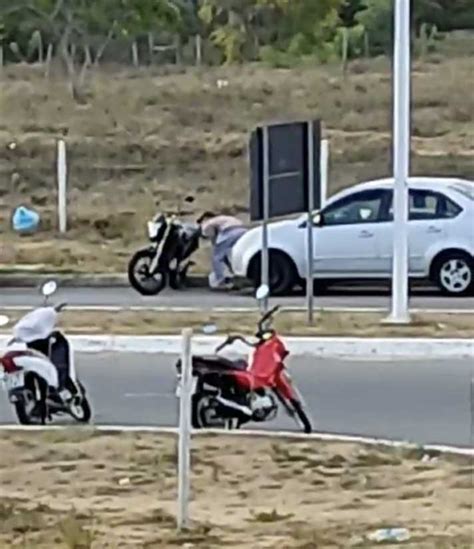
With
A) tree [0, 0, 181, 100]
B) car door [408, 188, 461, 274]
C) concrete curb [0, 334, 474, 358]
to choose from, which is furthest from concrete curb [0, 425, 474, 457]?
tree [0, 0, 181, 100]

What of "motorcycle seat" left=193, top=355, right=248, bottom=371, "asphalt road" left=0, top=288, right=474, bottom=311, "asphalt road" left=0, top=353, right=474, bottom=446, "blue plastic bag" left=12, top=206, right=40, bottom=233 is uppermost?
"blue plastic bag" left=12, top=206, right=40, bottom=233

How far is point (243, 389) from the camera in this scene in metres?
11.4

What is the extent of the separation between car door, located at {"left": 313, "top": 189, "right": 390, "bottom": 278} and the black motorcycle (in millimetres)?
1573

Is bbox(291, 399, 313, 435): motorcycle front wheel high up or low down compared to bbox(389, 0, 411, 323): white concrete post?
down

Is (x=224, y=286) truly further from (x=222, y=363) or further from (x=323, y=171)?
(x=222, y=363)

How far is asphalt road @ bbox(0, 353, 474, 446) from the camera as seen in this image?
12031 mm

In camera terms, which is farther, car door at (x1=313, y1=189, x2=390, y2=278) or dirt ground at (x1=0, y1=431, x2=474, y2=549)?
car door at (x1=313, y1=189, x2=390, y2=278)

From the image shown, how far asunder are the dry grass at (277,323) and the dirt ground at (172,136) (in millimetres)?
6922

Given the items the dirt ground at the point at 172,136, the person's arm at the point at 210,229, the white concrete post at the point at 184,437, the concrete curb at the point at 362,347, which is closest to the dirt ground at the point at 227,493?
the white concrete post at the point at 184,437

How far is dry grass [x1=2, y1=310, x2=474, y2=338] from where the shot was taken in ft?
54.3

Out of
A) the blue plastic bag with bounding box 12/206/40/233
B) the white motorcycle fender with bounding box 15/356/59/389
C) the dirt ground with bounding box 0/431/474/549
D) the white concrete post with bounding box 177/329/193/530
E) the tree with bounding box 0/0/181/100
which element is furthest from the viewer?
the tree with bounding box 0/0/181/100

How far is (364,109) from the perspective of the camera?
116 ft

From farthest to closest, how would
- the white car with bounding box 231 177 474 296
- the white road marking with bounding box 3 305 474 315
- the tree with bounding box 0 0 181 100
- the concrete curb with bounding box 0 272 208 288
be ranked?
the tree with bounding box 0 0 181 100 → the concrete curb with bounding box 0 272 208 288 → the white car with bounding box 231 177 474 296 → the white road marking with bounding box 3 305 474 315

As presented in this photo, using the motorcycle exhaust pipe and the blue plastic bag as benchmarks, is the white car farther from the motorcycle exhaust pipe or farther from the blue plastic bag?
the motorcycle exhaust pipe
